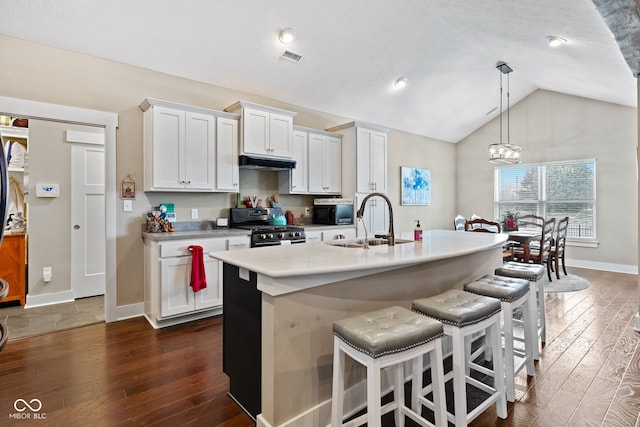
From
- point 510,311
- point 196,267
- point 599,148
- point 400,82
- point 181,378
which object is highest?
point 400,82

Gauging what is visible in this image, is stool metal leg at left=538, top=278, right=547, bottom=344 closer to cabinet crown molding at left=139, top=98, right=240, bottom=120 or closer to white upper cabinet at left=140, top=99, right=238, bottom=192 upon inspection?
white upper cabinet at left=140, top=99, right=238, bottom=192

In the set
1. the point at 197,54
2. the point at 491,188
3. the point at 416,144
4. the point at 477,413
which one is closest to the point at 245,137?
the point at 197,54

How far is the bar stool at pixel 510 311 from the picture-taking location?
6.85ft

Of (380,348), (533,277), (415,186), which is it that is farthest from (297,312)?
(415,186)

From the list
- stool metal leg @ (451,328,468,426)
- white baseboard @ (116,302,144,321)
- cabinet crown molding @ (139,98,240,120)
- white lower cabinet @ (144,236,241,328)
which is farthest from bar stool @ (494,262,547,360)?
white baseboard @ (116,302,144,321)

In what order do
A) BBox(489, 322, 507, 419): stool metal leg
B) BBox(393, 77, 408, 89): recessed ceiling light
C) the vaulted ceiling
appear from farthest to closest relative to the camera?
BBox(393, 77, 408, 89): recessed ceiling light
the vaulted ceiling
BBox(489, 322, 507, 419): stool metal leg

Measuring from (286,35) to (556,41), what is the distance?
2.91 m

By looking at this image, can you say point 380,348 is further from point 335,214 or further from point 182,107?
point 335,214

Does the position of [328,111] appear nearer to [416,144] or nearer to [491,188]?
[416,144]

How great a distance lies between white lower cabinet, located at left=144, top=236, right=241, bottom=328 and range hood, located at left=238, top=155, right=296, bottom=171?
0.94 meters

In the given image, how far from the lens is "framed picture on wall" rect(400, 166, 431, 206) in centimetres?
658

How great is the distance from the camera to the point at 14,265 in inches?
158

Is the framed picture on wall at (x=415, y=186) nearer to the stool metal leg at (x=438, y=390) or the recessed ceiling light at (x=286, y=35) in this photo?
the recessed ceiling light at (x=286, y=35)

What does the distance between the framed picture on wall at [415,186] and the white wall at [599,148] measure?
1.98 meters
